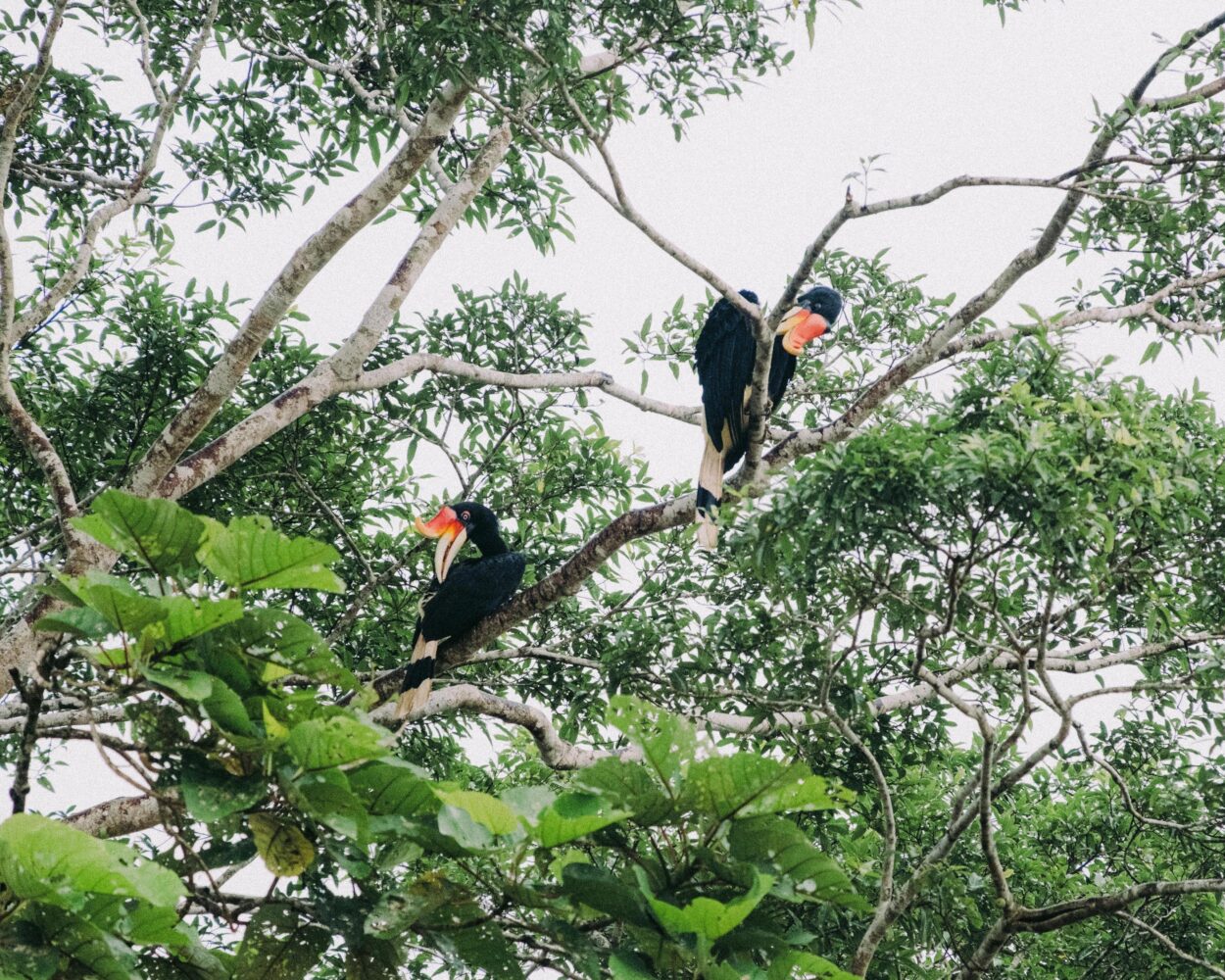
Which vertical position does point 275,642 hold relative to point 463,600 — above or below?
below

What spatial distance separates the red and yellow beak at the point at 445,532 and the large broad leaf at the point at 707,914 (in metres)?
4.11

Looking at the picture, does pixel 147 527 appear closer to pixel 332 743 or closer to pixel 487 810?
pixel 332 743

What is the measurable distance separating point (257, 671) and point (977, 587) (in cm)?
267

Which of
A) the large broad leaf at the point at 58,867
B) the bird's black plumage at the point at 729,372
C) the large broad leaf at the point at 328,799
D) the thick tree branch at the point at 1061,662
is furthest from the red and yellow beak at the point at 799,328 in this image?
the large broad leaf at the point at 58,867

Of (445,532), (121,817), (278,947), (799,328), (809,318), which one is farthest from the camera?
(445,532)

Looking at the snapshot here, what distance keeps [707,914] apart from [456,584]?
155 inches

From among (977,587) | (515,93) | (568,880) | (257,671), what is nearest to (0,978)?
(257,671)

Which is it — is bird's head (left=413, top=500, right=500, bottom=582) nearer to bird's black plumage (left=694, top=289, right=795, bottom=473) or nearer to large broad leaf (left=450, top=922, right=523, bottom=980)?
bird's black plumage (left=694, top=289, right=795, bottom=473)

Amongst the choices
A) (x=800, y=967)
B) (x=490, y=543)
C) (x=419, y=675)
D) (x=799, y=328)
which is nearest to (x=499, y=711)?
(x=419, y=675)

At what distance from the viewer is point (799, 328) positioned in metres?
5.89

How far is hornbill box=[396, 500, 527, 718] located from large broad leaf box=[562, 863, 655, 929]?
3502 millimetres

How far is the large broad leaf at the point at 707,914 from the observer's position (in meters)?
2.00

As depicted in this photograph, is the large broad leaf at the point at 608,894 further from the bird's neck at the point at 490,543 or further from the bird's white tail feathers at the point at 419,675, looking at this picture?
the bird's neck at the point at 490,543

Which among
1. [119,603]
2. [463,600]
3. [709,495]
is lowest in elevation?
[119,603]
